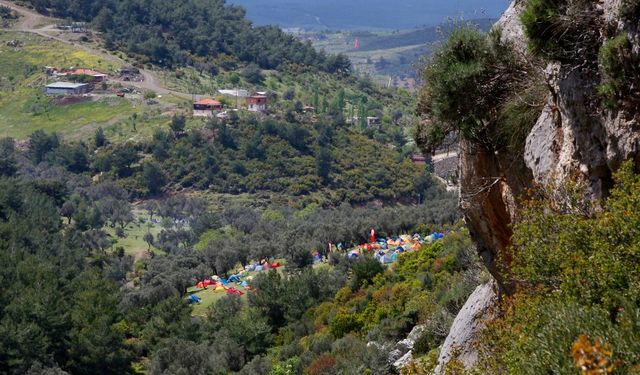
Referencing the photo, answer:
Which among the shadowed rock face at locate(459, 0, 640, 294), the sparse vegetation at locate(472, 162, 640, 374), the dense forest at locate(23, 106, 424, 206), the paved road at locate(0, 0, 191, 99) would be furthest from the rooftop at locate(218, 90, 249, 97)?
the sparse vegetation at locate(472, 162, 640, 374)

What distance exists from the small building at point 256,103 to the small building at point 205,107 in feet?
11.0

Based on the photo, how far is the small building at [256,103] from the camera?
73.2m

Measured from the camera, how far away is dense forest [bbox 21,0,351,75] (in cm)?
8819

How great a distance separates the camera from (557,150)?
6414 mm

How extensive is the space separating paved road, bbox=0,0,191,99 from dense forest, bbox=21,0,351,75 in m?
2.44

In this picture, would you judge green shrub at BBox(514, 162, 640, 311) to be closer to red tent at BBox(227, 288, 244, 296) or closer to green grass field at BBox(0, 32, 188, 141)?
red tent at BBox(227, 288, 244, 296)

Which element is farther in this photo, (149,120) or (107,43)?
(107,43)

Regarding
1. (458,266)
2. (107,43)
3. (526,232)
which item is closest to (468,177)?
(526,232)

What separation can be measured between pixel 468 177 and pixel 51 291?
772 inches

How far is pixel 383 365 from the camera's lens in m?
13.6

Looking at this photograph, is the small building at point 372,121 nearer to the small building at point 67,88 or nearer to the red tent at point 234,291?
the small building at point 67,88

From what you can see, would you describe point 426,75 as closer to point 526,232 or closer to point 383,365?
point 526,232

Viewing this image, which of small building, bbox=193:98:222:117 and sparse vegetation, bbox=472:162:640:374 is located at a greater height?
sparse vegetation, bbox=472:162:640:374

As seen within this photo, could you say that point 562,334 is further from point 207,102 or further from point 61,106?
point 61,106
